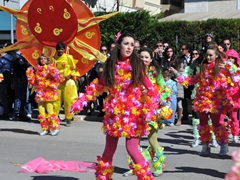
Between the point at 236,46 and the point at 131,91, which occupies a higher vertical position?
the point at 236,46

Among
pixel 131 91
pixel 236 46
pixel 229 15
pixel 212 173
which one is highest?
pixel 229 15

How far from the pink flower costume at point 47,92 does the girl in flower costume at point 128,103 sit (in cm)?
518

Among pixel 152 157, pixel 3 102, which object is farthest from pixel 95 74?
pixel 152 157

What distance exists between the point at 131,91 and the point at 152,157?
5.43 feet

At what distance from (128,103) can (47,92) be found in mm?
5410

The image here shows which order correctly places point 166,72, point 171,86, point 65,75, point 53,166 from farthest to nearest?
point 171,86 → point 166,72 → point 65,75 → point 53,166

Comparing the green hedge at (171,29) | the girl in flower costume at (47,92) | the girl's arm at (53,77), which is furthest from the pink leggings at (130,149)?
the green hedge at (171,29)

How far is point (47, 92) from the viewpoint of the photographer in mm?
10547

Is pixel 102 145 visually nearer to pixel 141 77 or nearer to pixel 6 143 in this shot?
pixel 6 143

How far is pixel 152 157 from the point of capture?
6.77 m

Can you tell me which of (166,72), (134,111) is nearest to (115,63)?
(134,111)

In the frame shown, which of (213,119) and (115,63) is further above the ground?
(115,63)

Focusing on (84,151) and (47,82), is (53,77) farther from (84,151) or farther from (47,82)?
(84,151)

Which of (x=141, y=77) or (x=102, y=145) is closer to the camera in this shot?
(x=141, y=77)
